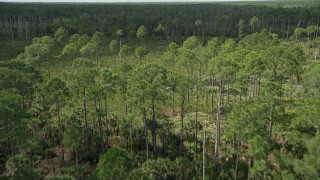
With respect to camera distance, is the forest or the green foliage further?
the forest

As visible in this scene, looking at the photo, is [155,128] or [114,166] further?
[155,128]

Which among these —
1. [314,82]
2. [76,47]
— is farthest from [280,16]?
[314,82]

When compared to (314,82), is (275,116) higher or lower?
lower

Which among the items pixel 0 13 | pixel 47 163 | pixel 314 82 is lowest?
pixel 47 163

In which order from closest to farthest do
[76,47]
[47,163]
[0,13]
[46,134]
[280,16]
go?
1. [47,163]
2. [46,134]
3. [76,47]
4. [280,16]
5. [0,13]

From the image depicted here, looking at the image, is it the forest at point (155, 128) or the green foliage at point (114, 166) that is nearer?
the green foliage at point (114, 166)

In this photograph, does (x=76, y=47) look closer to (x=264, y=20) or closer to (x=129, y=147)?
(x=129, y=147)

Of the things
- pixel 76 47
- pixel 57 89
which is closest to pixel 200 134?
pixel 57 89

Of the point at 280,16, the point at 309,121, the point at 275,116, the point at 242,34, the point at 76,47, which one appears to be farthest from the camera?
the point at 280,16

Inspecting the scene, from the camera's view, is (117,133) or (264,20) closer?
(117,133)

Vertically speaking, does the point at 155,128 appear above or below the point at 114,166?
below
